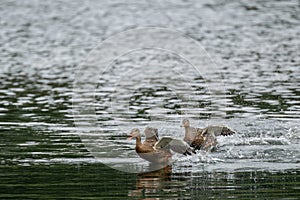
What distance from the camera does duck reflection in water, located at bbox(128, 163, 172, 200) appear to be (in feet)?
49.2

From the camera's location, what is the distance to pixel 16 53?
129ft

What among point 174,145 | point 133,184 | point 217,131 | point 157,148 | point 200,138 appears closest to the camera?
point 133,184

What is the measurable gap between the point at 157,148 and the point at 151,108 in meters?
7.19

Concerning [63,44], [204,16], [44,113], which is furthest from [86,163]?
[204,16]

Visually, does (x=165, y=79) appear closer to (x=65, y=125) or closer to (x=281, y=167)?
(x=65, y=125)

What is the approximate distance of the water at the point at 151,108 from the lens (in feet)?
52.0

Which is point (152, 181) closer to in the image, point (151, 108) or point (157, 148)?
point (157, 148)

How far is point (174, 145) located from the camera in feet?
57.9

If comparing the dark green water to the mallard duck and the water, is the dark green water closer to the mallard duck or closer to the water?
the water

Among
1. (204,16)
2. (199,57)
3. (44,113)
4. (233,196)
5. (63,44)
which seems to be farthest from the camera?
(204,16)

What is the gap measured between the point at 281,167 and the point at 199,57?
20.2 m

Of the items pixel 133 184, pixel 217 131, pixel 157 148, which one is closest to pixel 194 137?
pixel 217 131

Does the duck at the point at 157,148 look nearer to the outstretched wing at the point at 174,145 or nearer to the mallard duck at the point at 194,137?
the outstretched wing at the point at 174,145

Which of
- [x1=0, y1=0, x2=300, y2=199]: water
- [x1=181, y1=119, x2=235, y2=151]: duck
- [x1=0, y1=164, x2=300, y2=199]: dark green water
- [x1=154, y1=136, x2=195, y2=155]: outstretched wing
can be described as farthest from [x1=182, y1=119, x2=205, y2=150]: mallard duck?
[x1=0, y1=164, x2=300, y2=199]: dark green water
